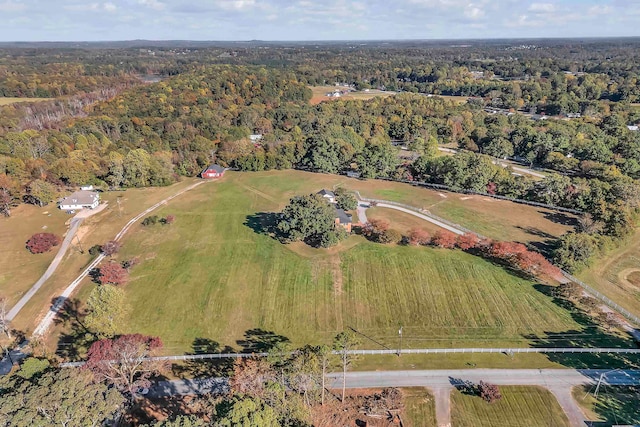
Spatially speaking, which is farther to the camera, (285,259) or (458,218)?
(458,218)

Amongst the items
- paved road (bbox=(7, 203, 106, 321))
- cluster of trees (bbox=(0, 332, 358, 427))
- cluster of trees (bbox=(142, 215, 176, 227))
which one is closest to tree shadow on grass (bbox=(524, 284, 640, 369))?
cluster of trees (bbox=(0, 332, 358, 427))

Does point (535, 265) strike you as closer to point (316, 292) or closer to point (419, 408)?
point (419, 408)

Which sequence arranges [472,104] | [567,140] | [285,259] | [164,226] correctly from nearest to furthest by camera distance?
[285,259] < [164,226] < [567,140] < [472,104]

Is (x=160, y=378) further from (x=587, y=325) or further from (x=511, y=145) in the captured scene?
(x=511, y=145)

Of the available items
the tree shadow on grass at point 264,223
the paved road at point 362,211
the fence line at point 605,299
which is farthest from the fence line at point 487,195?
the tree shadow on grass at point 264,223

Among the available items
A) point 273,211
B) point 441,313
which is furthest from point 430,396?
point 273,211

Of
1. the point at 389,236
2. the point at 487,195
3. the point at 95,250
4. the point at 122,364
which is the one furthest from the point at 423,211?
the point at 95,250
